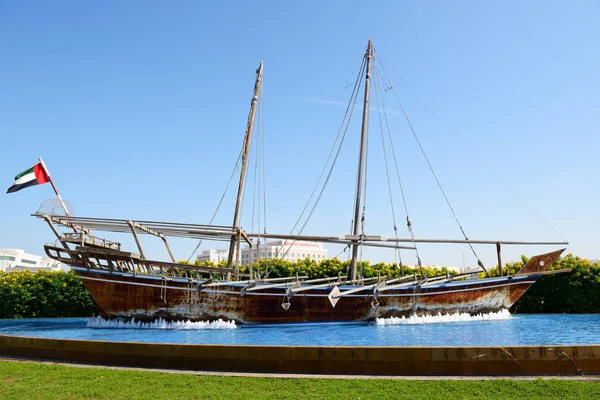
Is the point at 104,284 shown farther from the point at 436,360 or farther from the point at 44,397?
the point at 436,360

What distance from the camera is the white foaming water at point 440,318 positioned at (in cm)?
2292

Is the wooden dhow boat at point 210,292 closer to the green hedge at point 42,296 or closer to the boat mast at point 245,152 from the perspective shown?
the boat mast at point 245,152

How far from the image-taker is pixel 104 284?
73.2ft

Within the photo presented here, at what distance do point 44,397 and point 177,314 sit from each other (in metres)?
15.2

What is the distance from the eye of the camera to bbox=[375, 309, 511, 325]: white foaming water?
22922 millimetres

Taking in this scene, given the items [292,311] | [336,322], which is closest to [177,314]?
[292,311]

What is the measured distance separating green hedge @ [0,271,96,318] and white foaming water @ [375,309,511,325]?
20273mm

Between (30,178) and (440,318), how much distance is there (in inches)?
861

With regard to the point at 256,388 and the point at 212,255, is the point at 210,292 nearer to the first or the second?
the point at 256,388

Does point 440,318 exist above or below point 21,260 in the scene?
below

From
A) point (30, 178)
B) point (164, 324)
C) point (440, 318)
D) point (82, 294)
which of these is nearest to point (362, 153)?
point (440, 318)

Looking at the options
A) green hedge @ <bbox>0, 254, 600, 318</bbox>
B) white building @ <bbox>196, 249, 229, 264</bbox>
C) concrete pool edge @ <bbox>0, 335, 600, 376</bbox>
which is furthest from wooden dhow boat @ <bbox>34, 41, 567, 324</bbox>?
white building @ <bbox>196, 249, 229, 264</bbox>

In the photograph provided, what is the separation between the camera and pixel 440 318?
2378 centimetres

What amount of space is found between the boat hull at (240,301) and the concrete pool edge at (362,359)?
1239cm
